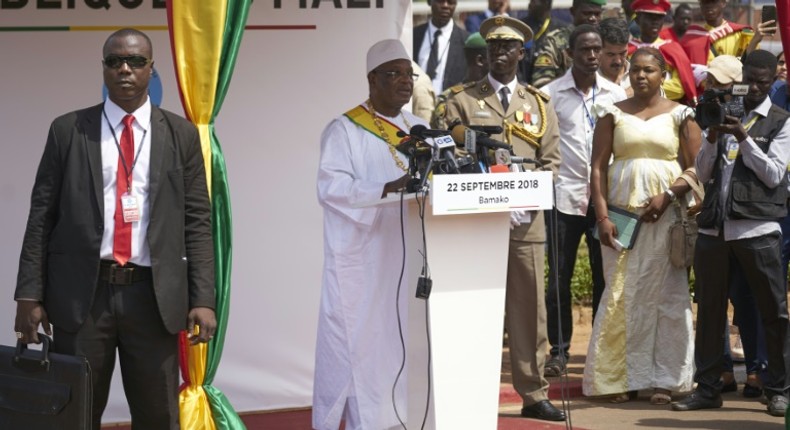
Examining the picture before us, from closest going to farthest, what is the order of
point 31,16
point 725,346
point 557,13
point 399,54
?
point 399,54 → point 31,16 → point 725,346 → point 557,13

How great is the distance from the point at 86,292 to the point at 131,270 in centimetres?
21

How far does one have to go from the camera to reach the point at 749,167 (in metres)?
7.79

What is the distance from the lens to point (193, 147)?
5.80 m

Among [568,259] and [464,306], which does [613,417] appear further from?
[464,306]

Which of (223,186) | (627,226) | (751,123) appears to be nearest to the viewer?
(223,186)

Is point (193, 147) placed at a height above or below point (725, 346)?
above

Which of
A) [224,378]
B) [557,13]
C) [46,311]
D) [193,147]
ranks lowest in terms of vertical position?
[224,378]

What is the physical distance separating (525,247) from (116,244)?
301 cm

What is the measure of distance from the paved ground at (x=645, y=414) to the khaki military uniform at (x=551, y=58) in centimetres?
263

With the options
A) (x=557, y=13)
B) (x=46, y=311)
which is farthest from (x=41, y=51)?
(x=557, y=13)

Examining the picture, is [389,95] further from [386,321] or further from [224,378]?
[224,378]

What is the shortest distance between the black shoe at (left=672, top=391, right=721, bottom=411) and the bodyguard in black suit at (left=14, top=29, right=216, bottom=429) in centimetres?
365

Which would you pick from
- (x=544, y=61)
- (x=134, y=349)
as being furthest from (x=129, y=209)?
(x=544, y=61)

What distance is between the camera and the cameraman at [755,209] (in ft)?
25.7
